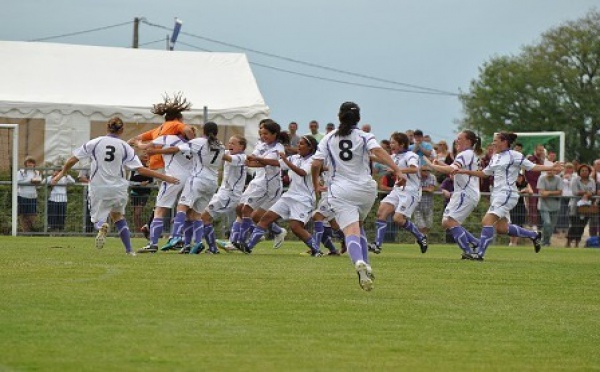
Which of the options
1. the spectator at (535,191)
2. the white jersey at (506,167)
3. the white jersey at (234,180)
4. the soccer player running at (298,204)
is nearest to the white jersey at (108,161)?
the soccer player running at (298,204)

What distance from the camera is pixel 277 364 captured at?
32.9ft

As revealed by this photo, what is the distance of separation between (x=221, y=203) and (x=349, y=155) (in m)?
7.87

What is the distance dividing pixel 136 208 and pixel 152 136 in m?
8.21

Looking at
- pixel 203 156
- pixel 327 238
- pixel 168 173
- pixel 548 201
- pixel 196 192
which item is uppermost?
pixel 203 156

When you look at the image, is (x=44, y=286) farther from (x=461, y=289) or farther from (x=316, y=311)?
(x=461, y=289)

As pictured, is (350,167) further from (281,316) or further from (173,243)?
(173,243)

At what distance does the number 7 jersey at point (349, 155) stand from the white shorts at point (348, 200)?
82 millimetres

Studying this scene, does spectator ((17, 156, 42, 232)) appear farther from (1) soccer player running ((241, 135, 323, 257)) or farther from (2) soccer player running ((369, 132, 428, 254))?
(1) soccer player running ((241, 135, 323, 257))

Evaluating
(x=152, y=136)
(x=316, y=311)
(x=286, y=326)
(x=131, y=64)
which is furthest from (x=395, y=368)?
(x=131, y=64)

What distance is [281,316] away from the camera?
12.7 metres

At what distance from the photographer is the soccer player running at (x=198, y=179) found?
21562 millimetres

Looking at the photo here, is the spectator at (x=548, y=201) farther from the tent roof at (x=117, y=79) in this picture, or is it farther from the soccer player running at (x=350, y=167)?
the soccer player running at (x=350, y=167)

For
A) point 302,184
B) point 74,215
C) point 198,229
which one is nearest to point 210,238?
point 198,229

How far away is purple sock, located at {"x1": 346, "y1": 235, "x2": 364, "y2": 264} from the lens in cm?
1504
